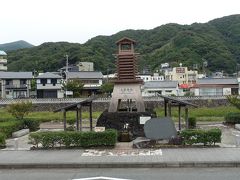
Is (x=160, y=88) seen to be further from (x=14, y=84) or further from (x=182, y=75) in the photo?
(x=14, y=84)

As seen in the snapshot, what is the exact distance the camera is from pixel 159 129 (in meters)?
17.2

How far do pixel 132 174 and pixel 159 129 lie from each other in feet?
18.7

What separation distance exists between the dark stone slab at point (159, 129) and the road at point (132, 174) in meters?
4.55

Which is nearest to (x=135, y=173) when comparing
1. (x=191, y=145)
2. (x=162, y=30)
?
(x=191, y=145)

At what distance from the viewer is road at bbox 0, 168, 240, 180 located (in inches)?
445

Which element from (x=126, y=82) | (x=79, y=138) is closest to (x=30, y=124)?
(x=126, y=82)

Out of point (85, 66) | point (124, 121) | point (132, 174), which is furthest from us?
point (85, 66)

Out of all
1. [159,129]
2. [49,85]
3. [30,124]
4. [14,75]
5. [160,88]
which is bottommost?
[30,124]

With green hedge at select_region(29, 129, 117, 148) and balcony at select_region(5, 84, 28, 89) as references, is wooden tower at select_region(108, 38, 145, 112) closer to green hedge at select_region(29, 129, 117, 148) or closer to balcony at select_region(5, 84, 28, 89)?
green hedge at select_region(29, 129, 117, 148)

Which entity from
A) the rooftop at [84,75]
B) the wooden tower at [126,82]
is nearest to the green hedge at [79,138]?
the wooden tower at [126,82]

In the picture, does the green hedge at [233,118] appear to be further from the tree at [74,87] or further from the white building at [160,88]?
the white building at [160,88]

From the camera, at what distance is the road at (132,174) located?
11.3 meters

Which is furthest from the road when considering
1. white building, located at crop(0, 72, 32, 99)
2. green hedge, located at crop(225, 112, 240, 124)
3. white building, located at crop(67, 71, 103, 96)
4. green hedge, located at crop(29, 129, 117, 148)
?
white building, located at crop(67, 71, 103, 96)

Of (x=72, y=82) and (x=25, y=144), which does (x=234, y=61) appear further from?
(x=25, y=144)
